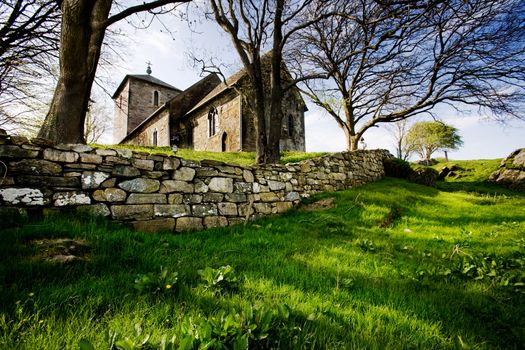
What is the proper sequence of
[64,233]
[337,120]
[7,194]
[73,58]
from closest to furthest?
[64,233] < [7,194] < [73,58] < [337,120]

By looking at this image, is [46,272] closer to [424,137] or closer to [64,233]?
[64,233]

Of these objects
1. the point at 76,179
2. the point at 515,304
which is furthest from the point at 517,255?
the point at 76,179

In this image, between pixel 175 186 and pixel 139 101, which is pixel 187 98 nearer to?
pixel 139 101

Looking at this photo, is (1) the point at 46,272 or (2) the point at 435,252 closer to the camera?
(1) the point at 46,272

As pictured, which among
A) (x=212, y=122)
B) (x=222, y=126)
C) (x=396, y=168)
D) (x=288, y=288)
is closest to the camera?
(x=288, y=288)

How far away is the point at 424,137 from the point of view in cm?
3650

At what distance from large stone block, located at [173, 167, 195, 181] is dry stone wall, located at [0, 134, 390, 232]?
0.7 inches

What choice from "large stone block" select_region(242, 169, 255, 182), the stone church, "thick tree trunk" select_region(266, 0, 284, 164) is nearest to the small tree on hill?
the stone church

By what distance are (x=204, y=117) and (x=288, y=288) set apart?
20310 millimetres

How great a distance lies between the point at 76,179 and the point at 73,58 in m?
2.82

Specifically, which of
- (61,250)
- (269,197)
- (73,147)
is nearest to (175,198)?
(73,147)

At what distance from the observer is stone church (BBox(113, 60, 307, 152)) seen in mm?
17703

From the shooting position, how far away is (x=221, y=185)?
200 inches

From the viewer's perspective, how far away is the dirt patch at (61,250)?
219 cm
